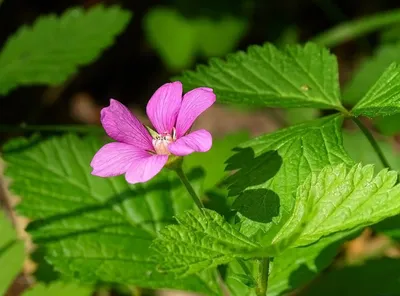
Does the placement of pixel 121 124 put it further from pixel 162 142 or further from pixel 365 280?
pixel 365 280

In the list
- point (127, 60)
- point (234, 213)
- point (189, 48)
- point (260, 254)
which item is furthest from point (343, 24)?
point (260, 254)

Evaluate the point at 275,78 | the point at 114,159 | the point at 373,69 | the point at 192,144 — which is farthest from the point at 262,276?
the point at 373,69

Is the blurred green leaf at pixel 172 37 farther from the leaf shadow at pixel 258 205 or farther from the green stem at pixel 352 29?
the leaf shadow at pixel 258 205

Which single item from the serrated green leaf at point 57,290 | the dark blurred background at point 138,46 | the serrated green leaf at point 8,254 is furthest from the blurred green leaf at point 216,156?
the dark blurred background at point 138,46

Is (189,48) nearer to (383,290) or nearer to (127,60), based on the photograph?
(127,60)

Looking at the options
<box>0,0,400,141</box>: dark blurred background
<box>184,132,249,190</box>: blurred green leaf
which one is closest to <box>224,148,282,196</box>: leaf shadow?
<box>184,132,249,190</box>: blurred green leaf
